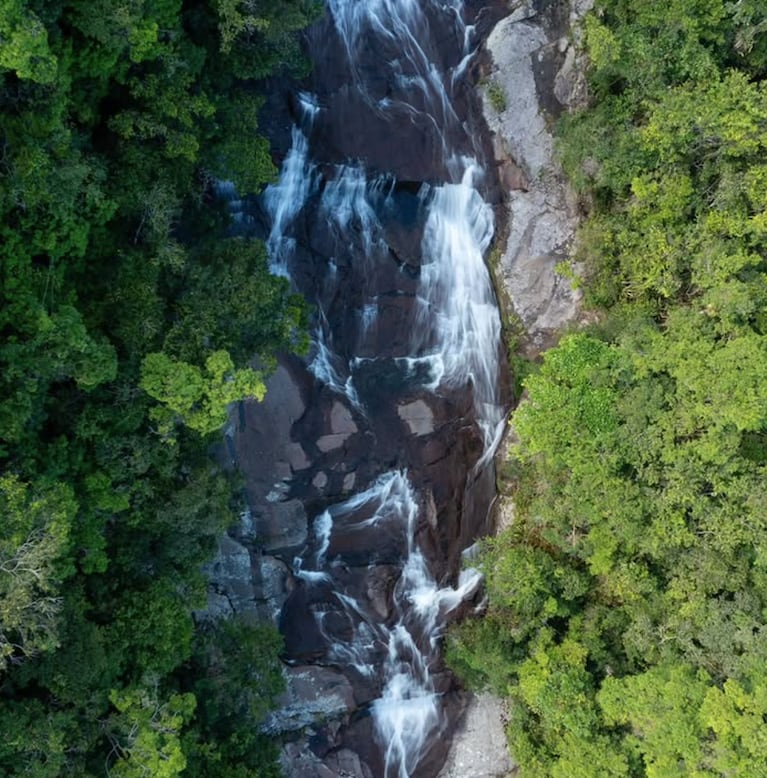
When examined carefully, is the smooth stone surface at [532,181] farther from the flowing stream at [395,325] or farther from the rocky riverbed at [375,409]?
the flowing stream at [395,325]

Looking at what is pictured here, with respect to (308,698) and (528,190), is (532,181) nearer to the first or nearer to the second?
(528,190)

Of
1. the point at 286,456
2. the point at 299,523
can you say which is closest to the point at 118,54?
the point at 286,456

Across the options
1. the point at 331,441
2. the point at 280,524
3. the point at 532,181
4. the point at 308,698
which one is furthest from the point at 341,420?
the point at 532,181

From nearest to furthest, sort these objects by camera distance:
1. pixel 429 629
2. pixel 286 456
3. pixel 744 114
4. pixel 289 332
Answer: pixel 744 114 → pixel 289 332 → pixel 286 456 → pixel 429 629

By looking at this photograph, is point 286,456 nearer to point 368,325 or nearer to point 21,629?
point 368,325

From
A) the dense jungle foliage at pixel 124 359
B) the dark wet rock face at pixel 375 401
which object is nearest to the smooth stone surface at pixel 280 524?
the dark wet rock face at pixel 375 401
